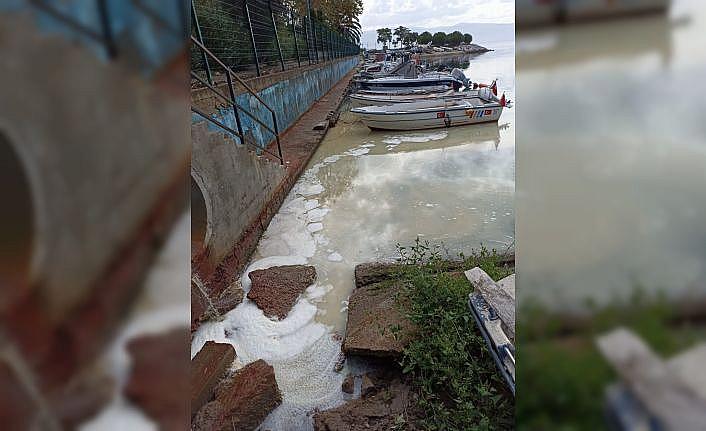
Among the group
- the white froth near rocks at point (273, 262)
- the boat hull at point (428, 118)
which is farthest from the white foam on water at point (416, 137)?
the white froth near rocks at point (273, 262)

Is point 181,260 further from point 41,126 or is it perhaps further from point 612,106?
point 612,106

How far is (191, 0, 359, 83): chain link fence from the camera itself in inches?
266

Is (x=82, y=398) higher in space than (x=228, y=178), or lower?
higher

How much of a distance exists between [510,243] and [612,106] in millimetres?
4955

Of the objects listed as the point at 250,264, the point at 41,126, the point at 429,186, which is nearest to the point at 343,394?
the point at 250,264

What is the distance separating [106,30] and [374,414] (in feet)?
8.93

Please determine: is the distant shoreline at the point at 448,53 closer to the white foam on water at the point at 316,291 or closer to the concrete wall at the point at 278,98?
the concrete wall at the point at 278,98

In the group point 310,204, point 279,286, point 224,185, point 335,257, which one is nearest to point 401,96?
point 310,204

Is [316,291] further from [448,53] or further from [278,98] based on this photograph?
[448,53]

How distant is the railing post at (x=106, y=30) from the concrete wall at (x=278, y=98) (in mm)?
4055

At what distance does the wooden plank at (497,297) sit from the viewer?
2598 mm

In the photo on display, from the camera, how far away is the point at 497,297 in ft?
9.25

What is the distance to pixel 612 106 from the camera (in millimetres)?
451

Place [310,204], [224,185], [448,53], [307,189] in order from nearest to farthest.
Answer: [224,185]
[310,204]
[307,189]
[448,53]
